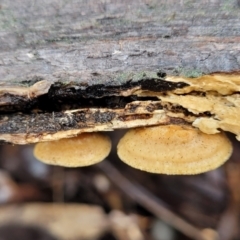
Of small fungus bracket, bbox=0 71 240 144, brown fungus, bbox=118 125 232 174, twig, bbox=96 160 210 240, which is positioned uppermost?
small fungus bracket, bbox=0 71 240 144

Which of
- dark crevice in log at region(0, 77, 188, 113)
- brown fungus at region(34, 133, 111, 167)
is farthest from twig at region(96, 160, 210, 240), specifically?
dark crevice in log at region(0, 77, 188, 113)

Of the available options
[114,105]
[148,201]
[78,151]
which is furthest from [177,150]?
[148,201]

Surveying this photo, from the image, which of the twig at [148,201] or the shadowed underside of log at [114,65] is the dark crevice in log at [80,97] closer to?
the shadowed underside of log at [114,65]

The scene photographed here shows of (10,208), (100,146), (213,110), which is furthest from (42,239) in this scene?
(213,110)

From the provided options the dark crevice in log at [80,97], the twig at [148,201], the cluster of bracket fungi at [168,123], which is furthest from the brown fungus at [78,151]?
the twig at [148,201]

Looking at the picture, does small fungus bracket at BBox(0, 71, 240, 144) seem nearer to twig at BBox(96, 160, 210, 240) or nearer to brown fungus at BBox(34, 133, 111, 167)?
brown fungus at BBox(34, 133, 111, 167)

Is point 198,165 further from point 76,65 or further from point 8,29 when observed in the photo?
point 8,29

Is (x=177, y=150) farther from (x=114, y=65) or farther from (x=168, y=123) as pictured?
(x=114, y=65)
